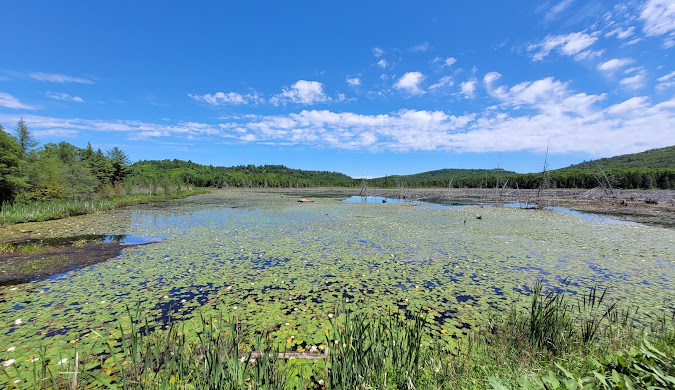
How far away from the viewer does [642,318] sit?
17.4 ft

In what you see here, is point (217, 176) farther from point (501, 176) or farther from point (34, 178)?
point (501, 176)

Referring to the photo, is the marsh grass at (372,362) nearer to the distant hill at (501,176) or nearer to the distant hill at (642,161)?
the distant hill at (501,176)

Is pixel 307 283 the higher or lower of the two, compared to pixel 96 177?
lower

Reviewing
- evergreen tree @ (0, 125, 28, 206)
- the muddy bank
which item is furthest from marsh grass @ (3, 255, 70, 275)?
evergreen tree @ (0, 125, 28, 206)

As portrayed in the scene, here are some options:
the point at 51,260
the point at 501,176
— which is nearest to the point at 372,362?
the point at 51,260

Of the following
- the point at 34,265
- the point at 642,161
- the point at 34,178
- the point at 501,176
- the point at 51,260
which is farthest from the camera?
the point at 642,161

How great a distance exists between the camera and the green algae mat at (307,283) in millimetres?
4848

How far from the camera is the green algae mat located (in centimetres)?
485

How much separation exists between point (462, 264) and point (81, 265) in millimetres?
12957

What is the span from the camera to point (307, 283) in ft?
23.8

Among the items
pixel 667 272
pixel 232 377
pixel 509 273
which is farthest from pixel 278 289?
pixel 667 272

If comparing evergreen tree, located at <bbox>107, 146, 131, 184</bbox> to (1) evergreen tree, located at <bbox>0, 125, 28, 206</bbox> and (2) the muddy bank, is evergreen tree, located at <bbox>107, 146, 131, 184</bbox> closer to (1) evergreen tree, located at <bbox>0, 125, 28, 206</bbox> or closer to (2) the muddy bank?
(1) evergreen tree, located at <bbox>0, 125, 28, 206</bbox>

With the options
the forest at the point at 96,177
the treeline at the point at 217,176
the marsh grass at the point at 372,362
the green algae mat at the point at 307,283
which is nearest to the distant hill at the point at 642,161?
the forest at the point at 96,177

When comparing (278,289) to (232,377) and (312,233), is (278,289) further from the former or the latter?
(312,233)
